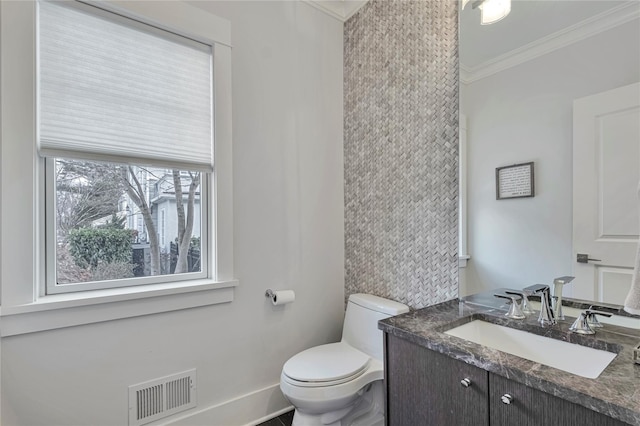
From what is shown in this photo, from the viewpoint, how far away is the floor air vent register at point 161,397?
1443mm

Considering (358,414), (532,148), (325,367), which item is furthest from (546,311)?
(358,414)

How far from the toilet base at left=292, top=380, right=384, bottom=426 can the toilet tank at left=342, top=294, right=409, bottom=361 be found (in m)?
0.20

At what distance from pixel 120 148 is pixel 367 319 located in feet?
5.16

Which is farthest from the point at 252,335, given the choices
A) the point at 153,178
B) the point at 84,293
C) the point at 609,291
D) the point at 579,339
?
the point at 609,291

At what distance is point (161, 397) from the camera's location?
1.51 m

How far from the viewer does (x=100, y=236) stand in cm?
147

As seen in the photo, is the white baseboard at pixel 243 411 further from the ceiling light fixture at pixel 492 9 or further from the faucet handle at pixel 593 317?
the ceiling light fixture at pixel 492 9

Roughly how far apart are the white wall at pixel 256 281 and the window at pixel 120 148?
0.74 ft

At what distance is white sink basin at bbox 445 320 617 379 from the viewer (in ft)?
3.03

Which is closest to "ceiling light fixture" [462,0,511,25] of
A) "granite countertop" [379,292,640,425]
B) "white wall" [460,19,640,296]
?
"white wall" [460,19,640,296]

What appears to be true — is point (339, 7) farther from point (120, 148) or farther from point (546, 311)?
point (546, 311)

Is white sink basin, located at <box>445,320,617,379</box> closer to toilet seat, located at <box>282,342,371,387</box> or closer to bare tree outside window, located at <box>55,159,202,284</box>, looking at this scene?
toilet seat, located at <box>282,342,371,387</box>

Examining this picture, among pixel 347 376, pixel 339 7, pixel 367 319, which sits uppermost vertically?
pixel 339 7

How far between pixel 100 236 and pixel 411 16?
202 cm
